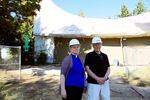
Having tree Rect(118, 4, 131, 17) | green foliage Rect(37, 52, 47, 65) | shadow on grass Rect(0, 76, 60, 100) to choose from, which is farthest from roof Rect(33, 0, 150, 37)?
tree Rect(118, 4, 131, 17)

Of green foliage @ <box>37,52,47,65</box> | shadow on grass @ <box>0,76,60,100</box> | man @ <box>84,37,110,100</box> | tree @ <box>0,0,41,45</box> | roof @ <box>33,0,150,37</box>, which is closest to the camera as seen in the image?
man @ <box>84,37,110,100</box>

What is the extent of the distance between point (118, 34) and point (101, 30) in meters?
2.01

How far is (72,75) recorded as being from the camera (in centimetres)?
629

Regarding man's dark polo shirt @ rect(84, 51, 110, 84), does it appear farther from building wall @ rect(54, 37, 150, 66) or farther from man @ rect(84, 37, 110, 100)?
building wall @ rect(54, 37, 150, 66)

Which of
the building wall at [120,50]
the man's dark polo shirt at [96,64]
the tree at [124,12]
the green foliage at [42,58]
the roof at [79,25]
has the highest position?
the tree at [124,12]

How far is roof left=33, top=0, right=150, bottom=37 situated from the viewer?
90.1 feet

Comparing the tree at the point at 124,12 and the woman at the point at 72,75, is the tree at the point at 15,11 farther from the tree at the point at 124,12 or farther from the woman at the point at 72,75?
the tree at the point at 124,12

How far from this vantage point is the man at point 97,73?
6.89m

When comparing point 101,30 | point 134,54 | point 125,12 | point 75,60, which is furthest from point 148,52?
point 125,12

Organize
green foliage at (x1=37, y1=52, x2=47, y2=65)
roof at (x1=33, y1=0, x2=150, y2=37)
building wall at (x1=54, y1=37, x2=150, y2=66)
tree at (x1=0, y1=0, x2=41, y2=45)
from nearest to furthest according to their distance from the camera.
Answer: tree at (x1=0, y1=0, x2=41, y2=45) → building wall at (x1=54, y1=37, x2=150, y2=66) → roof at (x1=33, y1=0, x2=150, y2=37) → green foliage at (x1=37, y1=52, x2=47, y2=65)

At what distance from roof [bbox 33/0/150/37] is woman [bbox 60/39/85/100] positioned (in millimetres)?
20310

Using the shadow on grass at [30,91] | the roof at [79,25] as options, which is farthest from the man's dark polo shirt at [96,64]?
the roof at [79,25]

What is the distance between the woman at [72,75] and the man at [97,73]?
20.5 inches

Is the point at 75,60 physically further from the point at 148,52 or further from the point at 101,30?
the point at 101,30
